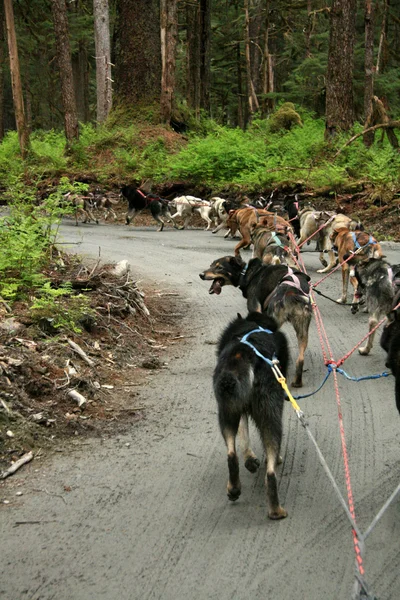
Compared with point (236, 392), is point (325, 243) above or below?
below

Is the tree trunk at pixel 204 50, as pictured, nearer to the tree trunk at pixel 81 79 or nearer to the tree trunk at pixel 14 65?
the tree trunk at pixel 14 65

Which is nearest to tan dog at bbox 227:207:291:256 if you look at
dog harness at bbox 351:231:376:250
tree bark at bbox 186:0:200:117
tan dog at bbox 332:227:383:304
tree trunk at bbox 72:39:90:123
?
tan dog at bbox 332:227:383:304

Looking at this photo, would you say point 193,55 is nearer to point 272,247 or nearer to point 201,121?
point 201,121

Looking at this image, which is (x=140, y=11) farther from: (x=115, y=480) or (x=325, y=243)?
(x=115, y=480)

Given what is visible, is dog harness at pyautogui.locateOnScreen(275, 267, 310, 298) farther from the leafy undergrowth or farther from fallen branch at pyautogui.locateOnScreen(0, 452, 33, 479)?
fallen branch at pyautogui.locateOnScreen(0, 452, 33, 479)

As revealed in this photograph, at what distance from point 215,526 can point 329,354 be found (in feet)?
14.3

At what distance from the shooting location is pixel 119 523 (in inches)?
183

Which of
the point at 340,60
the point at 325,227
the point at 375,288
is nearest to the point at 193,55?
the point at 340,60

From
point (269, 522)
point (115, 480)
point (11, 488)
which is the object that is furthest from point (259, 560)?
point (11, 488)

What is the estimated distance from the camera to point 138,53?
28.1m

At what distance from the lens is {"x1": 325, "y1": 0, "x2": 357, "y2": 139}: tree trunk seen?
2183 centimetres

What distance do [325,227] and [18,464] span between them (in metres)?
9.75

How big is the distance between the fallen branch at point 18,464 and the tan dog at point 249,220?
8.39m

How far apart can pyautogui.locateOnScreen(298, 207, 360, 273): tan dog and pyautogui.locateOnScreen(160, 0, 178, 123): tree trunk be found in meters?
14.4
